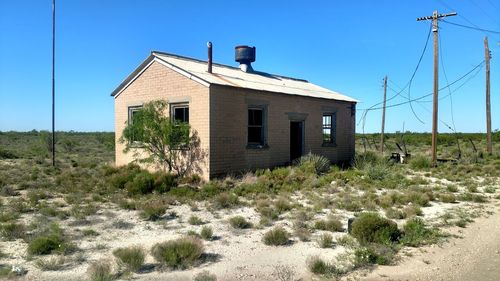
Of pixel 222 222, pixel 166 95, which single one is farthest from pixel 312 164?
pixel 222 222

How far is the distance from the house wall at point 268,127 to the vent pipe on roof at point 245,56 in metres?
3.84

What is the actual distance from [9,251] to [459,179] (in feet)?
51.2

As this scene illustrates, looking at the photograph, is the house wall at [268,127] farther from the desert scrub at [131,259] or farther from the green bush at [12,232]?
the desert scrub at [131,259]

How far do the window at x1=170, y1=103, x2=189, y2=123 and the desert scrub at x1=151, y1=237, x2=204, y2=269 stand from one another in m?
9.08

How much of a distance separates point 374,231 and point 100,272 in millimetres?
4536

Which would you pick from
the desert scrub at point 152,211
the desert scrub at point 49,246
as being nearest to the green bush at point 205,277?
the desert scrub at point 49,246

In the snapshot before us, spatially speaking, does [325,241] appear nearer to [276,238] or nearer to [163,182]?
[276,238]

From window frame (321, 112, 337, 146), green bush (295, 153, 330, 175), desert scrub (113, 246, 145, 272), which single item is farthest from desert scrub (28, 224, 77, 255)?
window frame (321, 112, 337, 146)

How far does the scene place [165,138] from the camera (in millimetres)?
13789

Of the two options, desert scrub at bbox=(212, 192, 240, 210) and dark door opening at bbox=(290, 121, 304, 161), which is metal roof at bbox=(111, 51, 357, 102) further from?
desert scrub at bbox=(212, 192, 240, 210)

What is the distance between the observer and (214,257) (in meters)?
6.22

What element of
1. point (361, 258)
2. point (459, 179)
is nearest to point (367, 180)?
point (459, 179)

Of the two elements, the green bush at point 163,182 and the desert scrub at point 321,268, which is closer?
the desert scrub at point 321,268

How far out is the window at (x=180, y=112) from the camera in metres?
14.9
